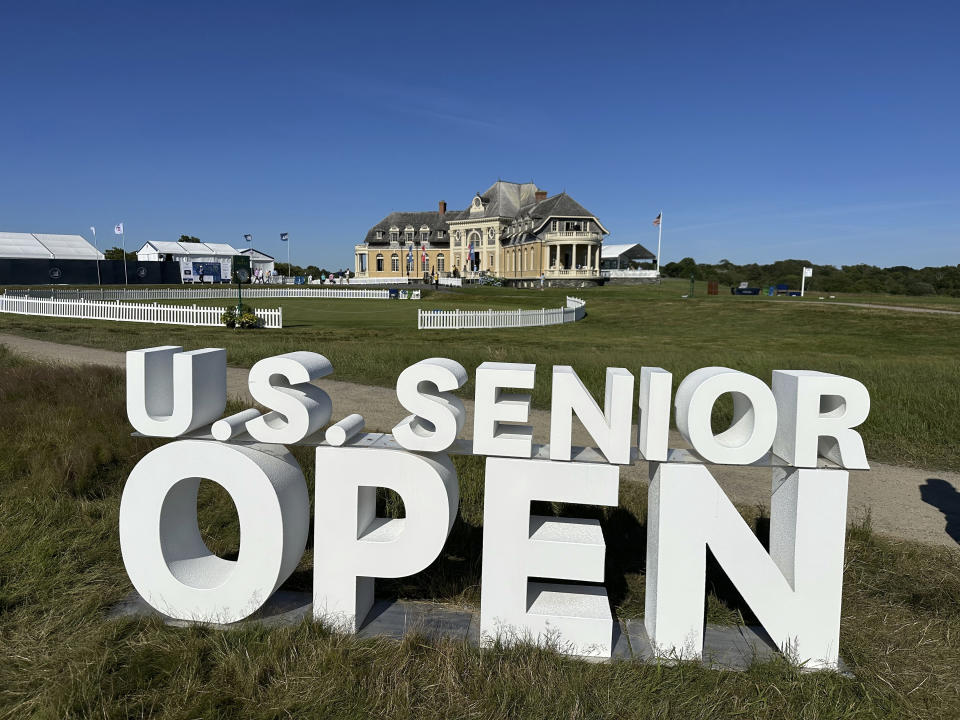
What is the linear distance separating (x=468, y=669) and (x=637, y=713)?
0.89 m

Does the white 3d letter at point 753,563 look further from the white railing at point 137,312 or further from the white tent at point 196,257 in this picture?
the white tent at point 196,257

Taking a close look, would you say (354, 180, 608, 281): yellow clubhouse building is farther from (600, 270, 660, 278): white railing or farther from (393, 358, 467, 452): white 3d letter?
(393, 358, 467, 452): white 3d letter

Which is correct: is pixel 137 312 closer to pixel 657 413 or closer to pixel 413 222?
pixel 657 413

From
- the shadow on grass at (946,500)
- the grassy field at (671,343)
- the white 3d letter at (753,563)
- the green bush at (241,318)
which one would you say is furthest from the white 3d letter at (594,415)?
the green bush at (241,318)

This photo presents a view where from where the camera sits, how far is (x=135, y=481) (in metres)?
3.93

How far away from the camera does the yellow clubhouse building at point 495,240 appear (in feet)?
203

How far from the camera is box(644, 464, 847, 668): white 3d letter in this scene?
366 centimetres

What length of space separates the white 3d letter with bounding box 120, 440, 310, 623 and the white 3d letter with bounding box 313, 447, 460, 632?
23cm

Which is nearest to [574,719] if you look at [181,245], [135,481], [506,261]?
[135,481]

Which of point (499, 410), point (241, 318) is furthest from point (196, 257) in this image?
point (499, 410)

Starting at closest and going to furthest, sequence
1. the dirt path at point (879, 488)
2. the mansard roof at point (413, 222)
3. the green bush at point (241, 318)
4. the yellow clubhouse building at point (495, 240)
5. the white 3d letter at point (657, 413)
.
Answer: the white 3d letter at point (657, 413), the dirt path at point (879, 488), the green bush at point (241, 318), the yellow clubhouse building at point (495, 240), the mansard roof at point (413, 222)

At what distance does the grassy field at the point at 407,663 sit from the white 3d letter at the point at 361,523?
280mm

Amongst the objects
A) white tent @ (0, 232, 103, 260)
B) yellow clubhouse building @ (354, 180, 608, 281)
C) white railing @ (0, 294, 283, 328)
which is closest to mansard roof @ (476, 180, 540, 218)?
yellow clubhouse building @ (354, 180, 608, 281)

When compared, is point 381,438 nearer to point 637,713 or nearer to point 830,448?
point 637,713
